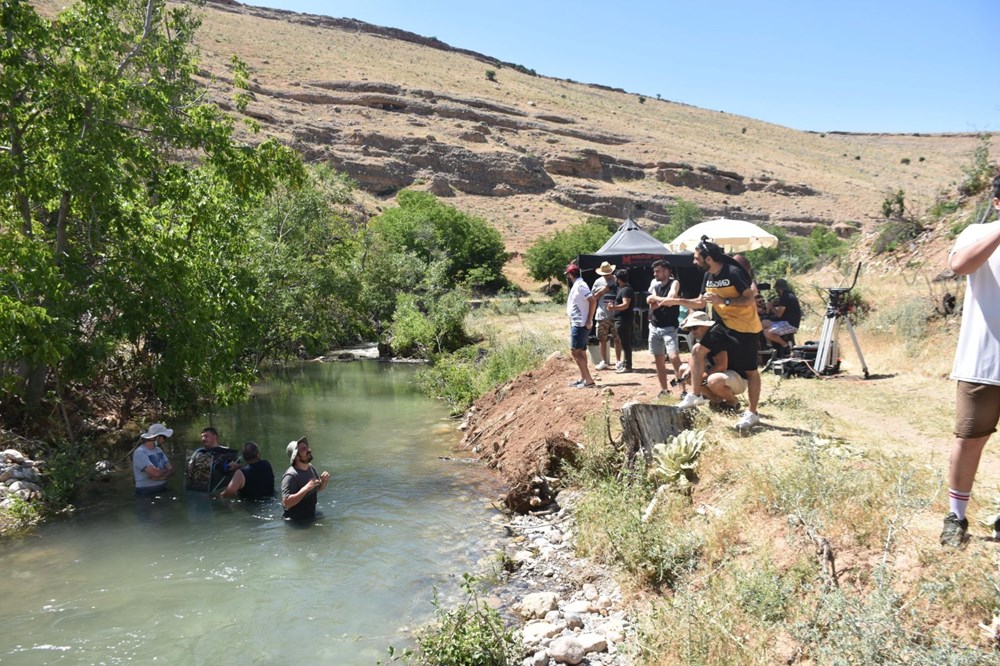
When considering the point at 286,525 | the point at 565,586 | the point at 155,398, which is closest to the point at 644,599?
the point at 565,586

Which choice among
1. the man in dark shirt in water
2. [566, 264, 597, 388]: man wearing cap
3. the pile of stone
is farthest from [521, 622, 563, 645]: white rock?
the pile of stone

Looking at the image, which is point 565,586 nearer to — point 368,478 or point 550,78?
point 368,478

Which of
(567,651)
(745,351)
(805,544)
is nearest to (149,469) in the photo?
(567,651)

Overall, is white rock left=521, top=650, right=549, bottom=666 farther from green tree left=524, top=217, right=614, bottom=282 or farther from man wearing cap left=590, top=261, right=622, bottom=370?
green tree left=524, top=217, right=614, bottom=282

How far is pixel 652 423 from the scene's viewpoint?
320 inches

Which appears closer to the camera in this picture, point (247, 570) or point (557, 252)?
point (247, 570)

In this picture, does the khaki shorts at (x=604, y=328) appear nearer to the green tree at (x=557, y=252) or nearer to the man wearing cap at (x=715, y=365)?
the man wearing cap at (x=715, y=365)

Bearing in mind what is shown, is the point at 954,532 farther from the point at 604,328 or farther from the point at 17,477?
the point at 17,477

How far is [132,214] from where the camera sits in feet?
35.9

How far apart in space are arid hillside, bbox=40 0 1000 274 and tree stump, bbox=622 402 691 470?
56089mm

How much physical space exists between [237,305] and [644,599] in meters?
8.79

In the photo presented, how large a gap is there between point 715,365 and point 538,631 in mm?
3597

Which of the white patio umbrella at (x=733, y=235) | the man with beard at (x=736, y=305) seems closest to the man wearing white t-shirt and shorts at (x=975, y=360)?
the man with beard at (x=736, y=305)

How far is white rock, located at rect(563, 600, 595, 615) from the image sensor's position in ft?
20.5
